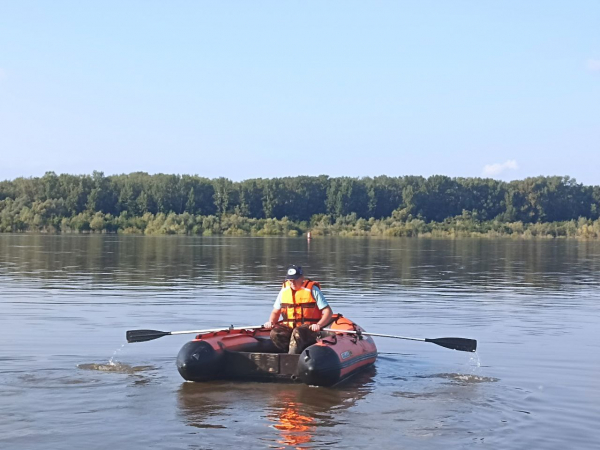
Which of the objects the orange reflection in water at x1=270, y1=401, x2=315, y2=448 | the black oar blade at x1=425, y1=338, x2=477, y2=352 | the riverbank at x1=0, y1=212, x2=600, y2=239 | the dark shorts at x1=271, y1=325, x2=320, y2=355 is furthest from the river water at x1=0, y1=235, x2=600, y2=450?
the riverbank at x1=0, y1=212, x2=600, y2=239

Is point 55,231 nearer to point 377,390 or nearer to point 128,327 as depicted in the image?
point 128,327

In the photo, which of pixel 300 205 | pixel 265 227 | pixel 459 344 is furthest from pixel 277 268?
pixel 300 205

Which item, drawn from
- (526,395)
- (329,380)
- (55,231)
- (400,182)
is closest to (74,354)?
(329,380)

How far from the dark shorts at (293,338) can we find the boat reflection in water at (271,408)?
690 millimetres

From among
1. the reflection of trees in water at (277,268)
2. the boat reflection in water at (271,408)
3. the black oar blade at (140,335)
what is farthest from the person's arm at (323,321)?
the reflection of trees in water at (277,268)

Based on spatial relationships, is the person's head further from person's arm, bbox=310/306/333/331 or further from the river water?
the river water

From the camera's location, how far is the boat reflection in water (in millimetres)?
9688

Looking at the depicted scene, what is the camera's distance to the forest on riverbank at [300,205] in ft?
325

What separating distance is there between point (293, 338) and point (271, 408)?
84.6 inches

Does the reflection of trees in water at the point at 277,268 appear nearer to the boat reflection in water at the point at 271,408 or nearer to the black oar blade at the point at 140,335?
the black oar blade at the point at 140,335

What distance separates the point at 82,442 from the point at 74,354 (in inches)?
212

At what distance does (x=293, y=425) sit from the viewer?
1014 cm

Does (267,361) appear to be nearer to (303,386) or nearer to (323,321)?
(303,386)

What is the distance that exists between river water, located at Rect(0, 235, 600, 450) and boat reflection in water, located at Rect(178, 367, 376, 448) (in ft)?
0.09
